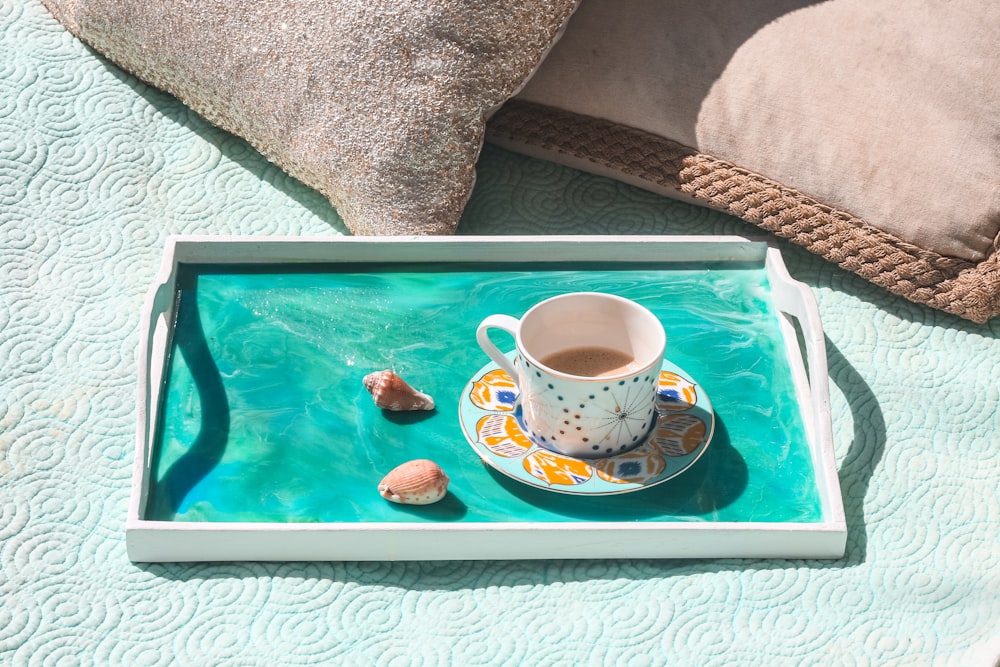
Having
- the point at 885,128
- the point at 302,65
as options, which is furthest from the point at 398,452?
the point at 885,128

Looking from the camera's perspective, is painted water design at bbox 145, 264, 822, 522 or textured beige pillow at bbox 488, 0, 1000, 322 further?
textured beige pillow at bbox 488, 0, 1000, 322

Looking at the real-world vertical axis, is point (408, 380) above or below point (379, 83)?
below

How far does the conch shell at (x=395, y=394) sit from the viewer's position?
2.41 feet

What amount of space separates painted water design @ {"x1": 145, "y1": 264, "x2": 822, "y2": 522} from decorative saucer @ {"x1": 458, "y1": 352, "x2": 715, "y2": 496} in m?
0.01

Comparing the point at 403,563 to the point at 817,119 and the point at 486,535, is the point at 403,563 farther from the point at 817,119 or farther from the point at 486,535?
the point at 817,119

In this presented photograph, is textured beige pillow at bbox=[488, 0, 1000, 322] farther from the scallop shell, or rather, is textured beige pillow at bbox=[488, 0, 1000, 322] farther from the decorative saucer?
the scallop shell

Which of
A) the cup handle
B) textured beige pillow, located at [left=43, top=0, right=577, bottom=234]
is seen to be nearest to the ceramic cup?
the cup handle

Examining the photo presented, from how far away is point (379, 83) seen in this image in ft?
2.81

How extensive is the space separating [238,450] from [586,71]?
0.44 metres

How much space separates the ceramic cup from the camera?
26.7 inches

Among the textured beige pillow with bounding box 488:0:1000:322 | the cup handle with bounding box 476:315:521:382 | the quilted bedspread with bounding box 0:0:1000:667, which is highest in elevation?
the textured beige pillow with bounding box 488:0:1000:322

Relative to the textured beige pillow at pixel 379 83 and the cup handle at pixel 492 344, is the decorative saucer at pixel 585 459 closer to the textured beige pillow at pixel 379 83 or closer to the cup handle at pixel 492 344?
the cup handle at pixel 492 344

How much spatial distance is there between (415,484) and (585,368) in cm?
13

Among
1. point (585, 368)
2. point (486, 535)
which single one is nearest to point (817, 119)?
point (585, 368)
